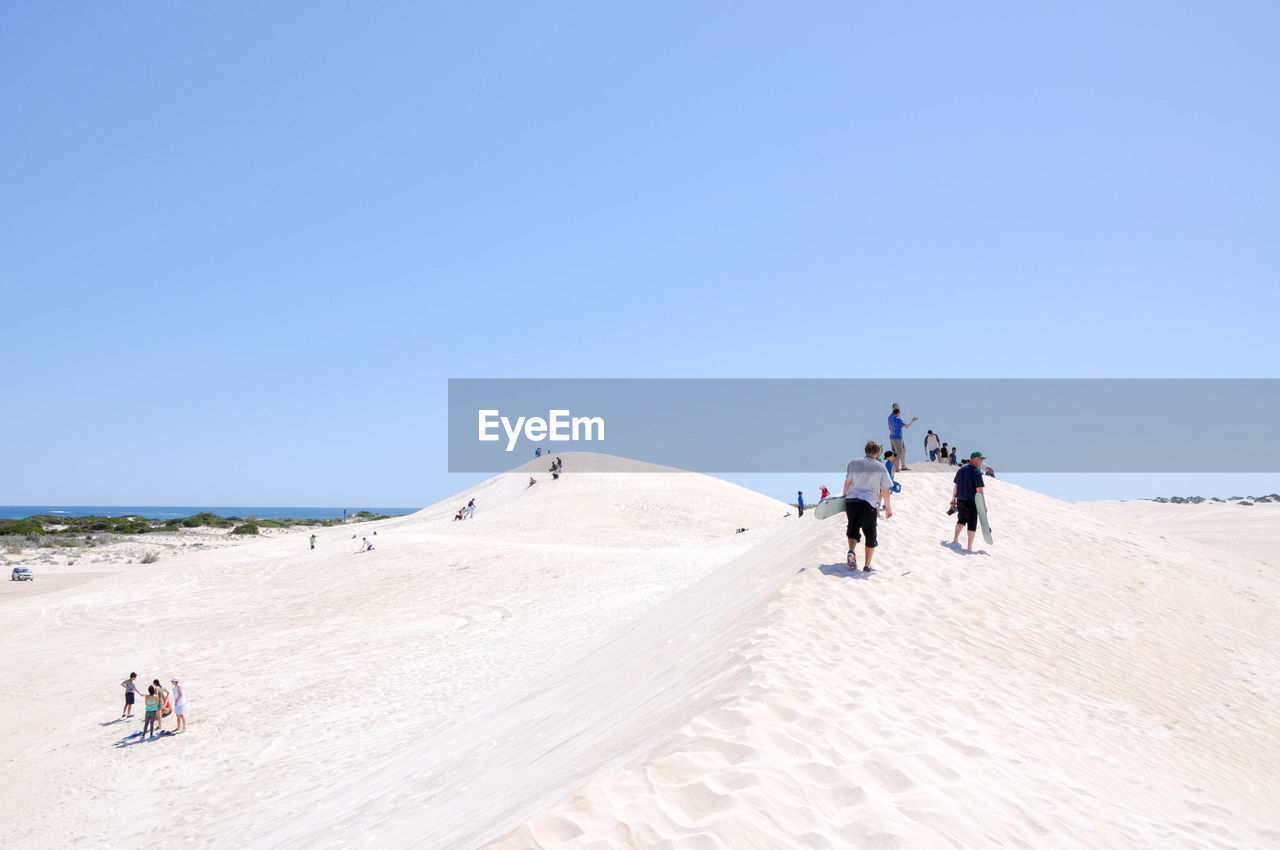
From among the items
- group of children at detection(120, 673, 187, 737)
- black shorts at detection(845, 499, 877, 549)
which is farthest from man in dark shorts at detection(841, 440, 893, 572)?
group of children at detection(120, 673, 187, 737)

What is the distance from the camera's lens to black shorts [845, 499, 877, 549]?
969cm

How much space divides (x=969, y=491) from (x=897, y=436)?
423 centimetres

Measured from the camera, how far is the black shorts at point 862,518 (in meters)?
9.69

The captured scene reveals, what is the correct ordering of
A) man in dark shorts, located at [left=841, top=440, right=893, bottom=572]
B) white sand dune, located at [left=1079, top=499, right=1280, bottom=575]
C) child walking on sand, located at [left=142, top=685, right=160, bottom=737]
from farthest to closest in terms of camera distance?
white sand dune, located at [left=1079, top=499, right=1280, bottom=575] < child walking on sand, located at [left=142, top=685, right=160, bottom=737] < man in dark shorts, located at [left=841, top=440, right=893, bottom=572]

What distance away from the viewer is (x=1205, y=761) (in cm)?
677

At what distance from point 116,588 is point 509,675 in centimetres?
2384

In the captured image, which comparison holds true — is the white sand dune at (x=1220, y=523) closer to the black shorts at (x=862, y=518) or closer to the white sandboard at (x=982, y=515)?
the white sandboard at (x=982, y=515)

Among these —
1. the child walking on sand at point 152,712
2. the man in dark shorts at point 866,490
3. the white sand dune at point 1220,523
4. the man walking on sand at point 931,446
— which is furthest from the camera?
the white sand dune at point 1220,523

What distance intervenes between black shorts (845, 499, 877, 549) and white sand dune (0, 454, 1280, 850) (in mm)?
638

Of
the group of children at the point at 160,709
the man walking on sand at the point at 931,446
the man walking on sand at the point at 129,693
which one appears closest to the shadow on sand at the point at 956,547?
the man walking on sand at the point at 931,446

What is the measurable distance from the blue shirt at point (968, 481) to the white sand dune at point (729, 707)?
38.8 inches

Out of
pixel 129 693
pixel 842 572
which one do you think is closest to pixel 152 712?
pixel 129 693

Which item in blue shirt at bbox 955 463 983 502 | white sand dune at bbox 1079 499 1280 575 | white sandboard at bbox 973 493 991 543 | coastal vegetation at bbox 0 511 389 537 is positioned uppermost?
blue shirt at bbox 955 463 983 502

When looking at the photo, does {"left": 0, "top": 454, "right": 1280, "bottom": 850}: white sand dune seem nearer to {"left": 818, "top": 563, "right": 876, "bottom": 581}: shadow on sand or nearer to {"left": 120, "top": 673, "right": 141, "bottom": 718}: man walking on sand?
{"left": 818, "top": 563, "right": 876, "bottom": 581}: shadow on sand
